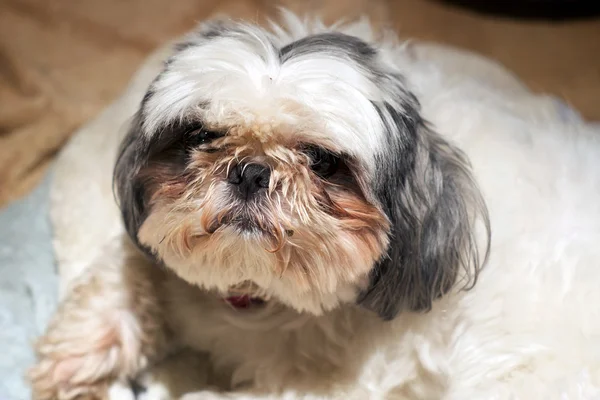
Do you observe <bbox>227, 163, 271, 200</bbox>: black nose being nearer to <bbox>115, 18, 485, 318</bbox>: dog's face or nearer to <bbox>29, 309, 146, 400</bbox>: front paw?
<bbox>115, 18, 485, 318</bbox>: dog's face

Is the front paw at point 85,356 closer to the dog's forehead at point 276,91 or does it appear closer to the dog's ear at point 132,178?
the dog's ear at point 132,178

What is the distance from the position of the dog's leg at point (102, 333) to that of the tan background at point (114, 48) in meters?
0.81

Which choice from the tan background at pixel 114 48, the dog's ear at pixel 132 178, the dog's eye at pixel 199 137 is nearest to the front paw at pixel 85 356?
the dog's ear at pixel 132 178

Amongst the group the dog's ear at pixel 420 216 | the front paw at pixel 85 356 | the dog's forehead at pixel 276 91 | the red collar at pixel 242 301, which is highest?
the dog's forehead at pixel 276 91

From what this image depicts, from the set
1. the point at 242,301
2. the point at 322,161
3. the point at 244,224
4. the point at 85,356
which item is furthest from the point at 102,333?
the point at 322,161

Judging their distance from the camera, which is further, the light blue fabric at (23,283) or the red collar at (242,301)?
the light blue fabric at (23,283)

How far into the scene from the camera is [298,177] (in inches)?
46.2

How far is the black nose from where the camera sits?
3.79 ft

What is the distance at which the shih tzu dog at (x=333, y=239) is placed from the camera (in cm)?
116

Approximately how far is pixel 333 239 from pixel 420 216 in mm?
197

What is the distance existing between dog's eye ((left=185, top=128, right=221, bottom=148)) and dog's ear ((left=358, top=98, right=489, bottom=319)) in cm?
30

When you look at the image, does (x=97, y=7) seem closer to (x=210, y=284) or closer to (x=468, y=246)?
(x=210, y=284)

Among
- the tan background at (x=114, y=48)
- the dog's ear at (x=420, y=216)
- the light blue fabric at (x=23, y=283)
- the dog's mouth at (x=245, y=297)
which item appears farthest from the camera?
the tan background at (x=114, y=48)

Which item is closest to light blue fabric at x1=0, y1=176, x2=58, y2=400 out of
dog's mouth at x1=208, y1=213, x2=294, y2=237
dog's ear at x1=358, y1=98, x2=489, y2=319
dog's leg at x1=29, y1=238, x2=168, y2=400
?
dog's leg at x1=29, y1=238, x2=168, y2=400
